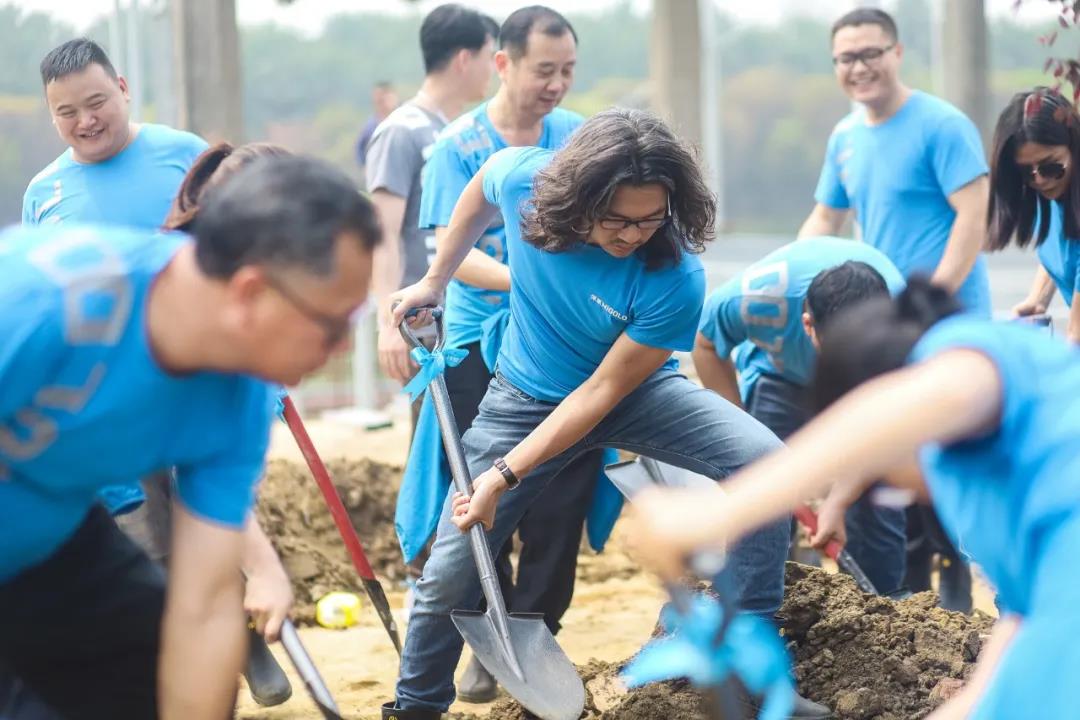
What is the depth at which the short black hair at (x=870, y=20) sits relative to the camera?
5852mm

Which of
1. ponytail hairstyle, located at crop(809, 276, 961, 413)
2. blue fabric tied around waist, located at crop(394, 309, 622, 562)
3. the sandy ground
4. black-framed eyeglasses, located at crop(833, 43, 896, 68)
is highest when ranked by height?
black-framed eyeglasses, located at crop(833, 43, 896, 68)

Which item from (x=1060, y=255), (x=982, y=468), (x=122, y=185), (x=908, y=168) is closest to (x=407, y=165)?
(x=122, y=185)

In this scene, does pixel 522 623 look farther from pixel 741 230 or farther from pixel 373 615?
pixel 741 230

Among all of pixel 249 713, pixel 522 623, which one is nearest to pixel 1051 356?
pixel 522 623

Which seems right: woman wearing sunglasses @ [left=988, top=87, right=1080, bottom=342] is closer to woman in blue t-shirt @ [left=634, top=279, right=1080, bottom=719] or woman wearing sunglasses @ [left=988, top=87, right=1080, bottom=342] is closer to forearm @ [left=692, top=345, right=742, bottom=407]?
forearm @ [left=692, top=345, right=742, bottom=407]

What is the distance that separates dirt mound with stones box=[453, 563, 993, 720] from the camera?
4.14 m

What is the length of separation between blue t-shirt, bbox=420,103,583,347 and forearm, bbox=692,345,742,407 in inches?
29.3

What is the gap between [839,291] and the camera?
4.07 meters

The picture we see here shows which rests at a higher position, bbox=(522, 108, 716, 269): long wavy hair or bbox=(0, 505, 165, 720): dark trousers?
bbox=(522, 108, 716, 269): long wavy hair

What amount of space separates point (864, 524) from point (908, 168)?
4.63 ft

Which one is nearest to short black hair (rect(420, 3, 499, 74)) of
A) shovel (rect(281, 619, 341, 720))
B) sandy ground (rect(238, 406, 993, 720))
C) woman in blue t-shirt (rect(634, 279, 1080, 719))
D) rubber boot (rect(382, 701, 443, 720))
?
sandy ground (rect(238, 406, 993, 720))

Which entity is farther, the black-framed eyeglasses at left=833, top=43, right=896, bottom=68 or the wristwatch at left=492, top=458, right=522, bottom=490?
the black-framed eyeglasses at left=833, top=43, right=896, bottom=68

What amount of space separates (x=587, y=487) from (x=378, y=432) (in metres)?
4.63

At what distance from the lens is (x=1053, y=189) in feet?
16.3
